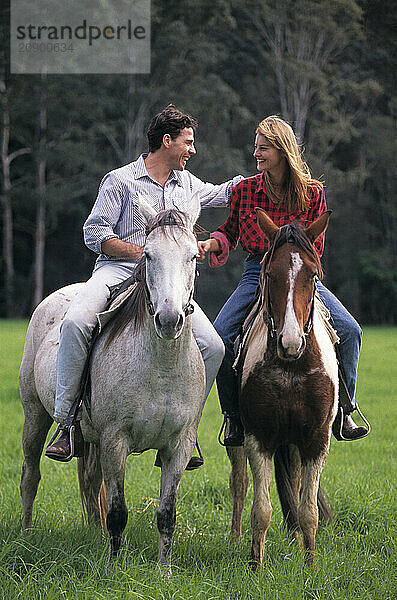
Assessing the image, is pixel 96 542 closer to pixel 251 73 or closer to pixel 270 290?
pixel 270 290

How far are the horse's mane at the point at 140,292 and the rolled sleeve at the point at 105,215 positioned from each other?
0.52 metres

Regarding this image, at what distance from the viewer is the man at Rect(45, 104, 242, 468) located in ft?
16.1

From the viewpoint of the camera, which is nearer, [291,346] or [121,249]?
[291,346]

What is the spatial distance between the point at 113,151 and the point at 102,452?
31.4 m

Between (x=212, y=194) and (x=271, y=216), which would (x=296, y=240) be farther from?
(x=212, y=194)

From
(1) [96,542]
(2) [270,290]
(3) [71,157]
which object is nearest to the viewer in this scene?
(2) [270,290]

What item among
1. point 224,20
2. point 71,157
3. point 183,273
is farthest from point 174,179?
point 224,20

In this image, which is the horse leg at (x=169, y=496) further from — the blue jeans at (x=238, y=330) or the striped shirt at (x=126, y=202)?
the striped shirt at (x=126, y=202)

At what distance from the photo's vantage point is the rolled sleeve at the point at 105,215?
5.16 metres

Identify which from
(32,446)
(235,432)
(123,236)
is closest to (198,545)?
(235,432)

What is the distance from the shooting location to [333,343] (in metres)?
5.18

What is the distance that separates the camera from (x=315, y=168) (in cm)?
3506

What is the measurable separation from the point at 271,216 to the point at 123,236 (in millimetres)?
1072

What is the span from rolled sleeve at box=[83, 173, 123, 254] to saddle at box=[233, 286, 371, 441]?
3.62 ft
